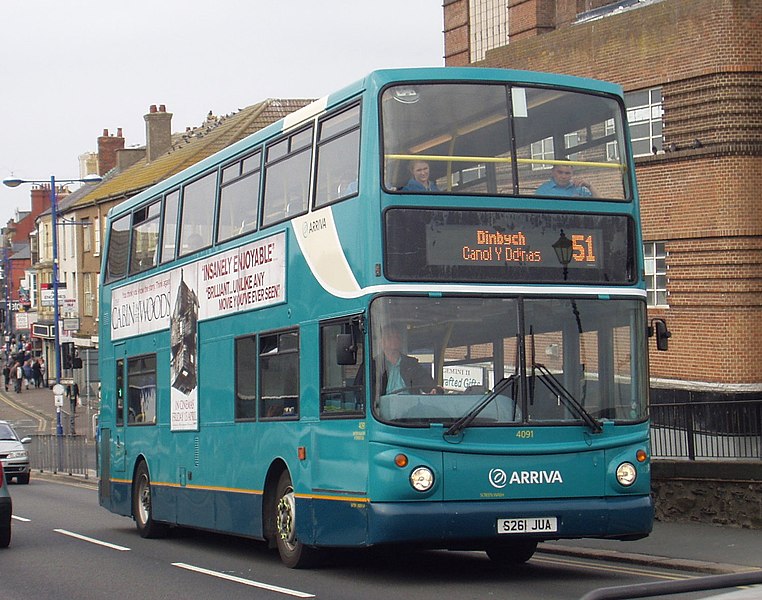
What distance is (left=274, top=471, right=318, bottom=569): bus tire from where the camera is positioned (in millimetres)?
13297

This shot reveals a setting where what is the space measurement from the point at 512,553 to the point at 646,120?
55.3 feet

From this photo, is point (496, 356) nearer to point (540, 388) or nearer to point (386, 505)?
point (540, 388)

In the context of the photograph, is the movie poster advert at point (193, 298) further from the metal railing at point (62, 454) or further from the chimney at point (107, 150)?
the chimney at point (107, 150)

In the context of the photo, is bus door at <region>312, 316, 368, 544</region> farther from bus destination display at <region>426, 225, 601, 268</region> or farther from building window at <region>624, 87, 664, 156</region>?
building window at <region>624, 87, 664, 156</region>

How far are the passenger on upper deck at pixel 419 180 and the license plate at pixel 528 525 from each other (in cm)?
286

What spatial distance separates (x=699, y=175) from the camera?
27922 millimetres

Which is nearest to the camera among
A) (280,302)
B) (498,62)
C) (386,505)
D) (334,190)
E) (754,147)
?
(386,505)

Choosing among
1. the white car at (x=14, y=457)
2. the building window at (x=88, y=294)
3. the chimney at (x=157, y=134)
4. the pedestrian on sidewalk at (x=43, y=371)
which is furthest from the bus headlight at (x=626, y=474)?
the pedestrian on sidewalk at (x=43, y=371)

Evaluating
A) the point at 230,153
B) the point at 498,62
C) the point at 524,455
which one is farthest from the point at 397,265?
the point at 498,62

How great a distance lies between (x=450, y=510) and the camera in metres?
11.7

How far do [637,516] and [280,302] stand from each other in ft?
13.3

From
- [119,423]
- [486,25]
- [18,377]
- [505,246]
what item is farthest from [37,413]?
[505,246]

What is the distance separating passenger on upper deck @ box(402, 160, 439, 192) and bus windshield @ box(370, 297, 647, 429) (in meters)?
0.94

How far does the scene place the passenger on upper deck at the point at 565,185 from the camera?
12328 millimetres
